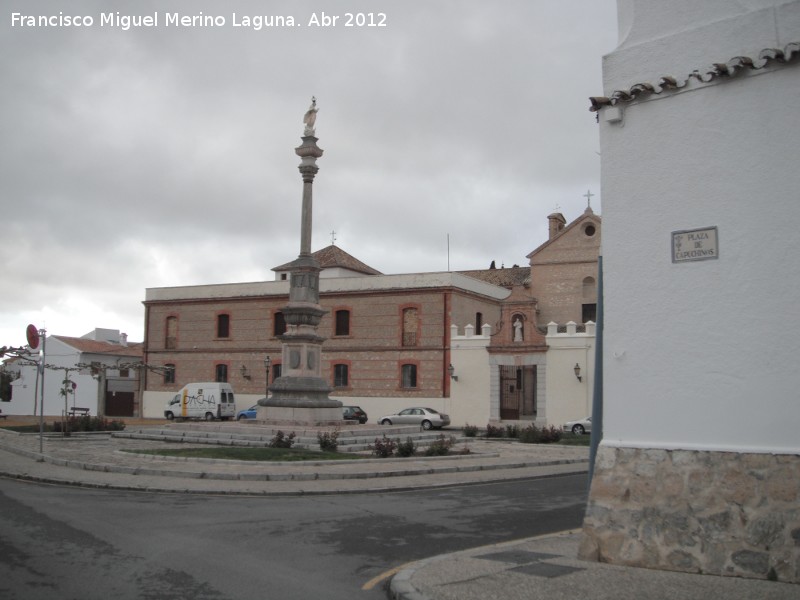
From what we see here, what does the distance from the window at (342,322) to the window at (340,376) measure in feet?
6.65

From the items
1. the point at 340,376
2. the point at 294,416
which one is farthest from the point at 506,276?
the point at 294,416

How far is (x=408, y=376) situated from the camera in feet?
140

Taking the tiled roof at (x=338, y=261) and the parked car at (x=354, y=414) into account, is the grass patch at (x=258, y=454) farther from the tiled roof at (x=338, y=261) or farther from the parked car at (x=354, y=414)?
the tiled roof at (x=338, y=261)

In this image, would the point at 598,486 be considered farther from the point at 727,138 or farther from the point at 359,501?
the point at 359,501

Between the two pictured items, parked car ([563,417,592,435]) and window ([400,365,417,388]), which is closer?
parked car ([563,417,592,435])

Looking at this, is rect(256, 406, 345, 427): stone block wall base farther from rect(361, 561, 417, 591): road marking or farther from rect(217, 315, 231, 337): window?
rect(217, 315, 231, 337): window

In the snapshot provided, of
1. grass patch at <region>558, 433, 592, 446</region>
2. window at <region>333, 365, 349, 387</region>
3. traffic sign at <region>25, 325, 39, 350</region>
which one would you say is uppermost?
traffic sign at <region>25, 325, 39, 350</region>

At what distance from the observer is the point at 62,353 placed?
56188 millimetres

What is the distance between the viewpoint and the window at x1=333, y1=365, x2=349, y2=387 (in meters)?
44.8

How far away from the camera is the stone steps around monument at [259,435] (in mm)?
22281

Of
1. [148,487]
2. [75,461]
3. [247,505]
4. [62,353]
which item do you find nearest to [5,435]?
[75,461]

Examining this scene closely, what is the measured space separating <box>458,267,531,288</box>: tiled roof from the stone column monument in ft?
91.2

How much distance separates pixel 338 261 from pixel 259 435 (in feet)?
96.0

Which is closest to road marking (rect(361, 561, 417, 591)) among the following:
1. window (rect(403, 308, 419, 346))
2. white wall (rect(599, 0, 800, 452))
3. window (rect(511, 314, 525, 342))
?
white wall (rect(599, 0, 800, 452))
